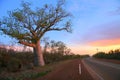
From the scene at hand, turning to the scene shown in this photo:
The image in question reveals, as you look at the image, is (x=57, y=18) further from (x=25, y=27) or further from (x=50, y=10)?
(x=25, y=27)

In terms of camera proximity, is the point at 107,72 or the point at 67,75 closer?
the point at 67,75

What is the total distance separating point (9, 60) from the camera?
30531 millimetres

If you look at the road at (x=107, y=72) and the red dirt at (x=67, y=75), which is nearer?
the road at (x=107, y=72)

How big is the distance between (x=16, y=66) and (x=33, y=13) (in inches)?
432

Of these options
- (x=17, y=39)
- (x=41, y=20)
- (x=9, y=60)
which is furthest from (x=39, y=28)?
(x=9, y=60)

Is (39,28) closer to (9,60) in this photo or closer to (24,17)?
(24,17)

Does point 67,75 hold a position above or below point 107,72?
below

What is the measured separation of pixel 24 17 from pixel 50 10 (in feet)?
14.1

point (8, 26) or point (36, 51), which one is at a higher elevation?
point (8, 26)

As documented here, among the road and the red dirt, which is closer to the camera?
the road

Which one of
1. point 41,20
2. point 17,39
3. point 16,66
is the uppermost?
point 41,20

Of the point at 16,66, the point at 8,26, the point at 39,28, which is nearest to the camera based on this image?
the point at 16,66

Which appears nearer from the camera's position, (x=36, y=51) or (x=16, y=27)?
(x=16, y=27)

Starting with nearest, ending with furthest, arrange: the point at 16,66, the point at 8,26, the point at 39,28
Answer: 1. the point at 16,66
2. the point at 8,26
3. the point at 39,28
